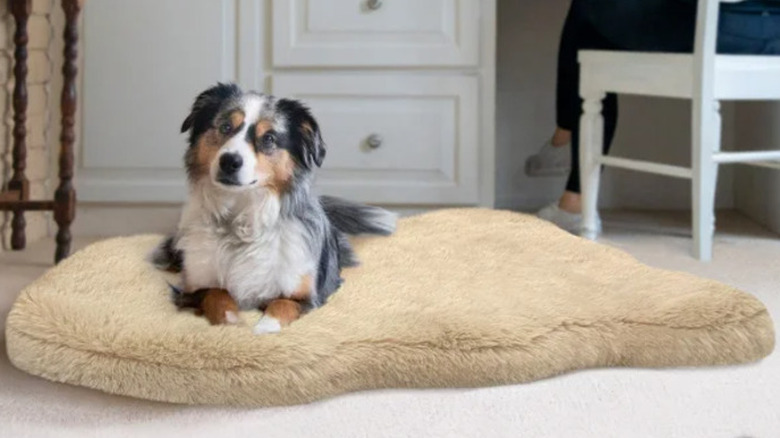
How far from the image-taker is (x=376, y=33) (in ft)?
7.79

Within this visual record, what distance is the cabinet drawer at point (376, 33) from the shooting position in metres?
2.36

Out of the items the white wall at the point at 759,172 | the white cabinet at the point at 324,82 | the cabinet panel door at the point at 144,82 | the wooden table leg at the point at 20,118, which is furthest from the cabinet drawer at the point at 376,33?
the white wall at the point at 759,172

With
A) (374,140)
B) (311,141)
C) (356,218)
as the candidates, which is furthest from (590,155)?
(311,141)

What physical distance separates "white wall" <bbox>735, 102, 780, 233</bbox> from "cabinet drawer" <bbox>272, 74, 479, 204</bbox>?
78 centimetres

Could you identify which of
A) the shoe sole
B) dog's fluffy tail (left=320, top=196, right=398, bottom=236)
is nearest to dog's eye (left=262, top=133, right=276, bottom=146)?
dog's fluffy tail (left=320, top=196, right=398, bottom=236)

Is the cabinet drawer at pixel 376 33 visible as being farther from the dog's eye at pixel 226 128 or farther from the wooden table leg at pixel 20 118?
the dog's eye at pixel 226 128

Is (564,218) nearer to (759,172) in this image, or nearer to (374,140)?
(374,140)

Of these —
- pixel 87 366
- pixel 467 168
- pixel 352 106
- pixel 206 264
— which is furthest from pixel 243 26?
pixel 87 366

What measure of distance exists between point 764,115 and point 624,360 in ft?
5.39

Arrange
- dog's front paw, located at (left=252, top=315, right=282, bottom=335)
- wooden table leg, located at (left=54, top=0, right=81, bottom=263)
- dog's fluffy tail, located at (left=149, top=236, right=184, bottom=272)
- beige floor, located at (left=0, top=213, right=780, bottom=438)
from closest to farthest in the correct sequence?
1. beige floor, located at (left=0, top=213, right=780, bottom=438)
2. dog's front paw, located at (left=252, top=315, right=282, bottom=335)
3. dog's fluffy tail, located at (left=149, top=236, right=184, bottom=272)
4. wooden table leg, located at (left=54, top=0, right=81, bottom=263)

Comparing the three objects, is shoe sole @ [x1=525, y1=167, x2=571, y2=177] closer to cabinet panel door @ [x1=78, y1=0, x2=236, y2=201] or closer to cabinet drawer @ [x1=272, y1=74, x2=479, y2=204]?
cabinet drawer @ [x1=272, y1=74, x2=479, y2=204]

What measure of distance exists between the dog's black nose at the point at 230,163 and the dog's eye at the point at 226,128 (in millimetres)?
45

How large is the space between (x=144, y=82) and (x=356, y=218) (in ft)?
2.70

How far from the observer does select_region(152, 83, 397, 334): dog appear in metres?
1.27
